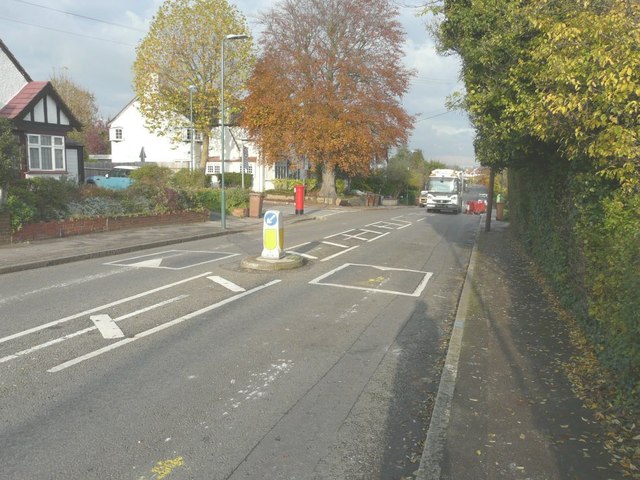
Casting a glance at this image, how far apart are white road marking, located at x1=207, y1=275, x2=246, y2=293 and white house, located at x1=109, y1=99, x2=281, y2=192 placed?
3223 centimetres

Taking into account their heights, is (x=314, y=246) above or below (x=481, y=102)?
below

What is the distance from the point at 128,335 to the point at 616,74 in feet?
20.9

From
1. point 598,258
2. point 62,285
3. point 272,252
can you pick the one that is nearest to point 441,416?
point 598,258

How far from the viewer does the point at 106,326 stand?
7.18 metres

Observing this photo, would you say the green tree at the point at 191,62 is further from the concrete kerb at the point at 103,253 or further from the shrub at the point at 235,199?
the concrete kerb at the point at 103,253

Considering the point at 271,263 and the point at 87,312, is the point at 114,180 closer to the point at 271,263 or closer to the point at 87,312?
the point at 271,263

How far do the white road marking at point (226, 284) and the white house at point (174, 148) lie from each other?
32232 mm

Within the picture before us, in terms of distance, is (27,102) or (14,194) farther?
(27,102)

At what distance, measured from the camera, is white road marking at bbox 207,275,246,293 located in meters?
9.67

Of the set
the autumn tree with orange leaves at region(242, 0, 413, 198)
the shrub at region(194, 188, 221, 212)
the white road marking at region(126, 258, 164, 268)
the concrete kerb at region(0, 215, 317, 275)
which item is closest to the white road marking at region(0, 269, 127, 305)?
the white road marking at region(126, 258, 164, 268)

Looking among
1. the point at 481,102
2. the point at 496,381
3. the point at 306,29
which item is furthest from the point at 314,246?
the point at 306,29

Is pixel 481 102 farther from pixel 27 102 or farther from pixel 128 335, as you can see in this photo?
pixel 27 102

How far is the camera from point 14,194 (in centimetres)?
1495

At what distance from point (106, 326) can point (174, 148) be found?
1687 inches
